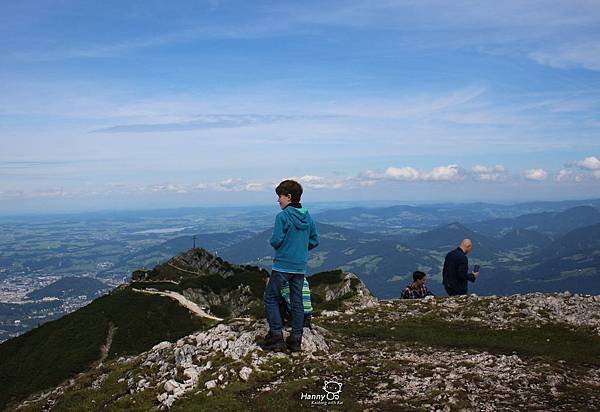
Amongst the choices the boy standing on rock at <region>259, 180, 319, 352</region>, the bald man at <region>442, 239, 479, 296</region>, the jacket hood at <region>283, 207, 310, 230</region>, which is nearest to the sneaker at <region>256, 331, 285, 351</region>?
the boy standing on rock at <region>259, 180, 319, 352</region>

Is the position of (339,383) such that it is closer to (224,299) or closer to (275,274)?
(275,274)

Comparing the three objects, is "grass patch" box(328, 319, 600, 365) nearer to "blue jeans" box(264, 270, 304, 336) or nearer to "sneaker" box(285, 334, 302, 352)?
"sneaker" box(285, 334, 302, 352)

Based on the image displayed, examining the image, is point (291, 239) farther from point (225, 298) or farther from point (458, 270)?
point (225, 298)

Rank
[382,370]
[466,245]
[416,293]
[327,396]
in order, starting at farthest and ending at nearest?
[416,293], [466,245], [382,370], [327,396]

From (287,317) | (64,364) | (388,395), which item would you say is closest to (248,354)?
(287,317)

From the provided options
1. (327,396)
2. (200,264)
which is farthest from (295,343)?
(200,264)

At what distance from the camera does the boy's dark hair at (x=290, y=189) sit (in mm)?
14250

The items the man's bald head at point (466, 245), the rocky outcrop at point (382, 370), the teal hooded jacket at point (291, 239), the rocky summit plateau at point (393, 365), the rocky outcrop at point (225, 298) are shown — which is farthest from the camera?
the rocky outcrop at point (225, 298)

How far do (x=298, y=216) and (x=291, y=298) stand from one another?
9.10 ft

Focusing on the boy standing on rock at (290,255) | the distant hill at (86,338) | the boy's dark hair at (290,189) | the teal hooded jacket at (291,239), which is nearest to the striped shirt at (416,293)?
the boy standing on rock at (290,255)

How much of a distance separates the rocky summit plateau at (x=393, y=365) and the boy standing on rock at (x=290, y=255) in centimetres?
86

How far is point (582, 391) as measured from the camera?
38.7ft

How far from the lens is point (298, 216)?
14242 millimetres

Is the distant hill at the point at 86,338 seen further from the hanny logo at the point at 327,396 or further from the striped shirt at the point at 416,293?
the hanny logo at the point at 327,396
